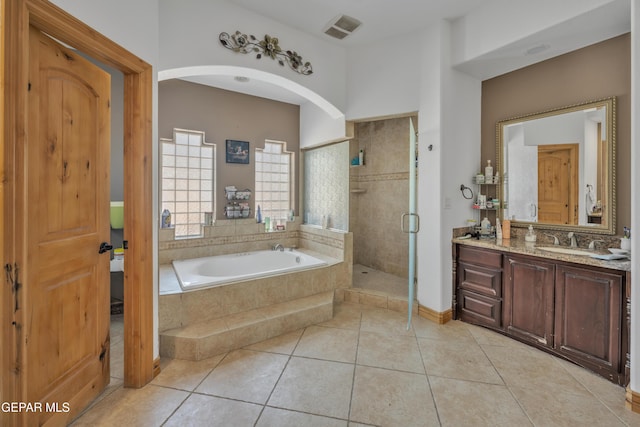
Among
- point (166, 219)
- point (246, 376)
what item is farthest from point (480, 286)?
point (166, 219)

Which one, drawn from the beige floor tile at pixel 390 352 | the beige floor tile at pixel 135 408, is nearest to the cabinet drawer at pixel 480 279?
the beige floor tile at pixel 390 352

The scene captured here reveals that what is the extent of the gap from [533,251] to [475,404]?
1.34 metres

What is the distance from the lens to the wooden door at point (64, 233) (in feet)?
4.42

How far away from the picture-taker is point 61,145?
5.02 feet

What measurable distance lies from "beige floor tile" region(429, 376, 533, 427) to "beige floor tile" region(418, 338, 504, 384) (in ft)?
0.25

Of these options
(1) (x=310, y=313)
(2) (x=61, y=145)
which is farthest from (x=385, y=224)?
(2) (x=61, y=145)

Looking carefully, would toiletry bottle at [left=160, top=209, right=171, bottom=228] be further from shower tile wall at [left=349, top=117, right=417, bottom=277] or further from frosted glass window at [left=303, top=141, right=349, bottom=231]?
shower tile wall at [left=349, top=117, right=417, bottom=277]

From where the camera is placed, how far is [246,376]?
2.00 m

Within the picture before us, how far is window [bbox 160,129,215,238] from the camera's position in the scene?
3691 mm

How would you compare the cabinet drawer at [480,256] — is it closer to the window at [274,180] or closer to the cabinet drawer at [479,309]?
the cabinet drawer at [479,309]

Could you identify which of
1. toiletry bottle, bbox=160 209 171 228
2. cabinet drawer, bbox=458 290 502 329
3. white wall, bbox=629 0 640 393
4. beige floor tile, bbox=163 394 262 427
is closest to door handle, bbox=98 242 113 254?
beige floor tile, bbox=163 394 262 427

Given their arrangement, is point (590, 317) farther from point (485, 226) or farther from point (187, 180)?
point (187, 180)

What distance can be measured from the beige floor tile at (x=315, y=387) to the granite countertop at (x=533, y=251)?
1.69 metres

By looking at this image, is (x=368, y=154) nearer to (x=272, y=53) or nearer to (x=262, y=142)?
(x=262, y=142)
